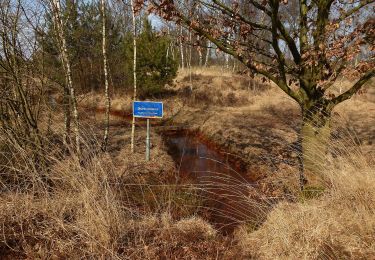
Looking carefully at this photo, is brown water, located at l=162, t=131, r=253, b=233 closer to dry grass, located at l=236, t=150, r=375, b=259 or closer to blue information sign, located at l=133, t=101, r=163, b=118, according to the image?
blue information sign, located at l=133, t=101, r=163, b=118

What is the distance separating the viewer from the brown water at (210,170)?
5970mm

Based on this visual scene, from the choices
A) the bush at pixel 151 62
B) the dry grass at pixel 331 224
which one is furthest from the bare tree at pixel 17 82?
the bush at pixel 151 62

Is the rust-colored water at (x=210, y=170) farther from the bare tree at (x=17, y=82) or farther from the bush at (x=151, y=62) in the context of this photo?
the bush at (x=151, y=62)

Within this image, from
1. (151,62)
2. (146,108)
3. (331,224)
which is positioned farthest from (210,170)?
(151,62)

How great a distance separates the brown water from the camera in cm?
597

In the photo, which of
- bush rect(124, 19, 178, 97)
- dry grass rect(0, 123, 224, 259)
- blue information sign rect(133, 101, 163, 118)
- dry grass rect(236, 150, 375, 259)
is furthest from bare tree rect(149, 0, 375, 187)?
bush rect(124, 19, 178, 97)

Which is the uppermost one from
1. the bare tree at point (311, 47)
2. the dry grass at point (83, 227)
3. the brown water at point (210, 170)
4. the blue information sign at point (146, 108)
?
the bare tree at point (311, 47)

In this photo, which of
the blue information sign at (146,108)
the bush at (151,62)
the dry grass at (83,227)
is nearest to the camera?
the dry grass at (83,227)

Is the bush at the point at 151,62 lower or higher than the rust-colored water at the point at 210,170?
higher

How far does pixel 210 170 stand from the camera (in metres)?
8.95

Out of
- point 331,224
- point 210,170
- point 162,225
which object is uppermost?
point 331,224

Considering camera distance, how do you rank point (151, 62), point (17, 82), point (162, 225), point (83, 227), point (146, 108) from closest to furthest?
point (83, 227)
point (162, 225)
point (17, 82)
point (146, 108)
point (151, 62)

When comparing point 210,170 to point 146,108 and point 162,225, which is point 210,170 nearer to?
point 146,108

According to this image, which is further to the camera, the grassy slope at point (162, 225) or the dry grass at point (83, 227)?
the dry grass at point (83, 227)
